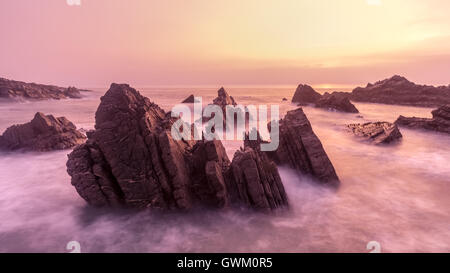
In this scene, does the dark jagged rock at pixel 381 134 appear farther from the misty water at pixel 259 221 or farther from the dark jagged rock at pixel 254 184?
the dark jagged rock at pixel 254 184

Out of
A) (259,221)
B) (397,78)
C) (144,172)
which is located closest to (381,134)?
(259,221)

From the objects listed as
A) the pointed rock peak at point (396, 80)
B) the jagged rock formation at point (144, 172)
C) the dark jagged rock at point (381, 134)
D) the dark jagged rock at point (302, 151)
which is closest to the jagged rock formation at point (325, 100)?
the pointed rock peak at point (396, 80)

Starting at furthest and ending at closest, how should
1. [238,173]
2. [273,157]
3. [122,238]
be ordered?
1. [273,157]
2. [238,173]
3. [122,238]

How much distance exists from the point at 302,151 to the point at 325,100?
53.5 meters

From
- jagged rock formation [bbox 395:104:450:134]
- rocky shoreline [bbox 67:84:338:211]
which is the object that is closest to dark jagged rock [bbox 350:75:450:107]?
jagged rock formation [bbox 395:104:450:134]

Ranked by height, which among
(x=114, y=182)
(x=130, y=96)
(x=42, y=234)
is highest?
(x=130, y=96)

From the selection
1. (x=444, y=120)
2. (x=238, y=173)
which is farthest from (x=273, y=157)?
(x=444, y=120)

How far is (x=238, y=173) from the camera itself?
39.8 ft

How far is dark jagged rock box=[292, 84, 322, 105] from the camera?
7475 cm

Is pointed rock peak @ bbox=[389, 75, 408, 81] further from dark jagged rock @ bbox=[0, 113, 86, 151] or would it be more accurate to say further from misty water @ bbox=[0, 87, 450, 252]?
dark jagged rock @ bbox=[0, 113, 86, 151]

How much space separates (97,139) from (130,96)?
2.94 m

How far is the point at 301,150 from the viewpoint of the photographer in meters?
16.1
